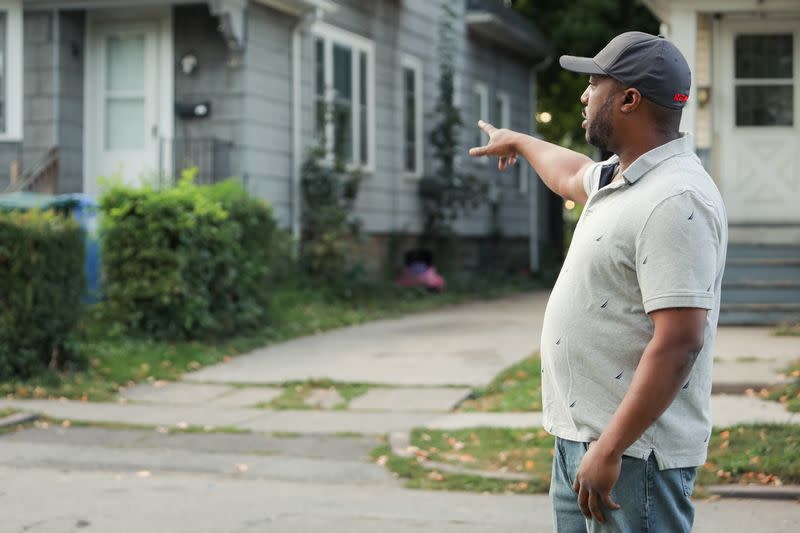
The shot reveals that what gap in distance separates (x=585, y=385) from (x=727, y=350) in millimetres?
8670

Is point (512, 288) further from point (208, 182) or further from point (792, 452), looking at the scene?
point (792, 452)

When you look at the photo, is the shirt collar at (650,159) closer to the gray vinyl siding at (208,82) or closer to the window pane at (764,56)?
the gray vinyl siding at (208,82)

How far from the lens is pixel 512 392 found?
9.77 meters

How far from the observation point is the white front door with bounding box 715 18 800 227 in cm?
1465

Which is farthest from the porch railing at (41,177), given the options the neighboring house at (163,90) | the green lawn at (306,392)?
the green lawn at (306,392)

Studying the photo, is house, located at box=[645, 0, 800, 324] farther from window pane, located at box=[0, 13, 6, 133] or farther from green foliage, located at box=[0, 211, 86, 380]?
window pane, located at box=[0, 13, 6, 133]

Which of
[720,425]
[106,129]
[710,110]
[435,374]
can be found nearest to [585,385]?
[720,425]

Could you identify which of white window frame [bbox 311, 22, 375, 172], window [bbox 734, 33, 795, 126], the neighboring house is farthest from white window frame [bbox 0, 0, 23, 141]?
window [bbox 734, 33, 795, 126]

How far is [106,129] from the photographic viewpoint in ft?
51.2

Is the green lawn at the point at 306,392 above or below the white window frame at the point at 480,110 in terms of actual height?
below

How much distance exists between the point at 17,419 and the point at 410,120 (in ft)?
40.8

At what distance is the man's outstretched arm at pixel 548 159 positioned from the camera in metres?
3.54

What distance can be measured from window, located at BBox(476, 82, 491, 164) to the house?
8.34m

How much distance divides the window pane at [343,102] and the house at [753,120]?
16.2ft
